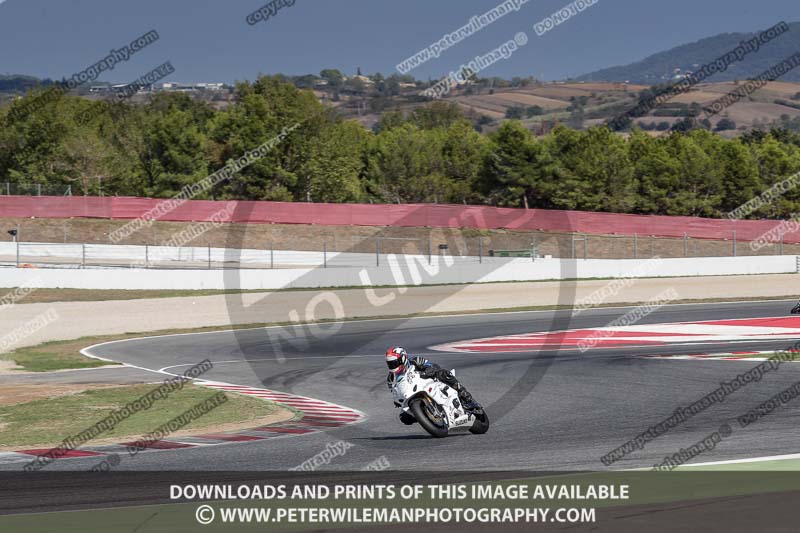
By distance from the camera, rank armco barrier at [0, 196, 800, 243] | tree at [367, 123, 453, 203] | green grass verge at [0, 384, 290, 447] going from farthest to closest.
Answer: tree at [367, 123, 453, 203] → armco barrier at [0, 196, 800, 243] → green grass verge at [0, 384, 290, 447]

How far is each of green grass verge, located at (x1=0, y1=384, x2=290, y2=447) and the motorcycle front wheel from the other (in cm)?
377

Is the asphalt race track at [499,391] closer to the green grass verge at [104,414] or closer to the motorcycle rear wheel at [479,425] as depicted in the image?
the motorcycle rear wheel at [479,425]

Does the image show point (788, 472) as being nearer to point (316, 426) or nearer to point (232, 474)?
point (232, 474)

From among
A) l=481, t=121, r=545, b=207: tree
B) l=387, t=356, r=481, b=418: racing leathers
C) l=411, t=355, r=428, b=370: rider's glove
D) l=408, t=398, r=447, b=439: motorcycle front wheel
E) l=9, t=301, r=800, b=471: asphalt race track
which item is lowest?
l=9, t=301, r=800, b=471: asphalt race track

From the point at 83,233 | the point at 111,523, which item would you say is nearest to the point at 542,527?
the point at 111,523

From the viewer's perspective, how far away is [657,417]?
1362cm

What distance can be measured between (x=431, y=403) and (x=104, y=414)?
6115 millimetres

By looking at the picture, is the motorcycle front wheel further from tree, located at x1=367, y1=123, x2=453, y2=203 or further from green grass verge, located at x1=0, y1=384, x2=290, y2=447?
tree, located at x1=367, y1=123, x2=453, y2=203

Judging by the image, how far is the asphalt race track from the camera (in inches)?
431

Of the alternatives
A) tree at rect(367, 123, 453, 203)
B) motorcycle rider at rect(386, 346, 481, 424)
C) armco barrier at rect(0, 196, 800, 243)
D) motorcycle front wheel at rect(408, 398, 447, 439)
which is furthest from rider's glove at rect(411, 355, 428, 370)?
tree at rect(367, 123, 453, 203)

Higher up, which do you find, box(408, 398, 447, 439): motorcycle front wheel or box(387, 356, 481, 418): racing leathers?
box(387, 356, 481, 418): racing leathers

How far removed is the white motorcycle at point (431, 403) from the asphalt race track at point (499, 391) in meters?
0.24

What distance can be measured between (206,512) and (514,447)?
14.7 ft

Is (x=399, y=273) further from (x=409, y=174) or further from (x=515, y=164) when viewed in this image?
(x=409, y=174)
